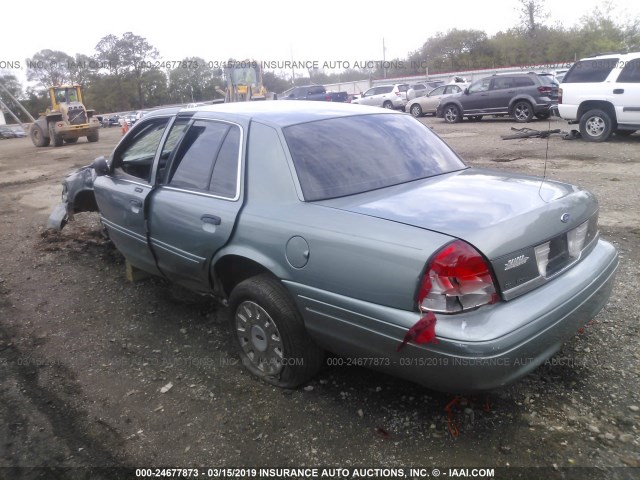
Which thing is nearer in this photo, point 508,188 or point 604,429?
point 604,429

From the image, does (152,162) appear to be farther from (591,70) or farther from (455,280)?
(591,70)

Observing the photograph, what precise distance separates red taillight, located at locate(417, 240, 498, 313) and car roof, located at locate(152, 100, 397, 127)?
149 centimetres

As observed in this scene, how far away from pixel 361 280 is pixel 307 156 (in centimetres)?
99

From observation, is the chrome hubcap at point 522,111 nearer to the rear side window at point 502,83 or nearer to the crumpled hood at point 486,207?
the rear side window at point 502,83

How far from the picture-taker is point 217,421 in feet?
9.68

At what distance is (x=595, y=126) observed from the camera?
1166cm

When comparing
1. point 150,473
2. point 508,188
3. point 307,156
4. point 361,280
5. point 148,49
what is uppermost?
point 148,49

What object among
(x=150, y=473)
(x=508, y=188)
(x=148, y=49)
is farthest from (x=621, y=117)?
(x=148, y=49)

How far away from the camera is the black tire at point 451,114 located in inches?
745

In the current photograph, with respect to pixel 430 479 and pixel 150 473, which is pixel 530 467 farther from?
pixel 150 473

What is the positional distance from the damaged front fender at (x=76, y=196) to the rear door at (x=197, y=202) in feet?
6.69

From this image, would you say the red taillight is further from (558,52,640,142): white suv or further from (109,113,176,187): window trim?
(558,52,640,142): white suv

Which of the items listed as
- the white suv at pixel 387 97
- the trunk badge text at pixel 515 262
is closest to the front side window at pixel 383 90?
the white suv at pixel 387 97

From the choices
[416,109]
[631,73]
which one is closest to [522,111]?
[631,73]
